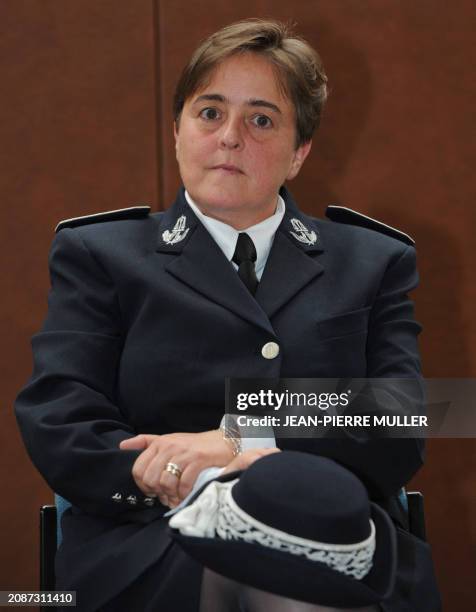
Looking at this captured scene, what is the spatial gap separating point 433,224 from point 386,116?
0.87ft

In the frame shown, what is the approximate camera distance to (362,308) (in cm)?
154

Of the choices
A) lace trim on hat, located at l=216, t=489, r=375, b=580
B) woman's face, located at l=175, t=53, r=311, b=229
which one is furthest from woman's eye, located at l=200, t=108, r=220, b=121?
lace trim on hat, located at l=216, t=489, r=375, b=580

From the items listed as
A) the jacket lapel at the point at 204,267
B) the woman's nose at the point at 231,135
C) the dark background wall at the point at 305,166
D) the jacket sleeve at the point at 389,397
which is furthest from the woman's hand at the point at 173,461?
the dark background wall at the point at 305,166

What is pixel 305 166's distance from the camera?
6.86 feet

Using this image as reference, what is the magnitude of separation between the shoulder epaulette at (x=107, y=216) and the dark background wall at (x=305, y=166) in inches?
16.6

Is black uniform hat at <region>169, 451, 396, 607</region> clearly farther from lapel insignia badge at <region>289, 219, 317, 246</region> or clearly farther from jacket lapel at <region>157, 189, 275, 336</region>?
lapel insignia badge at <region>289, 219, 317, 246</region>

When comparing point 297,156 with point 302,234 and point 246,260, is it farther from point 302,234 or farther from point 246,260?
point 246,260

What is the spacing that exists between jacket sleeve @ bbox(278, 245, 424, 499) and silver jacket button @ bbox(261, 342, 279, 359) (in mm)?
147

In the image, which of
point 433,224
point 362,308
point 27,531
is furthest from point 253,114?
point 27,531

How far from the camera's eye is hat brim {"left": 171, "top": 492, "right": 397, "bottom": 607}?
38.4 inches

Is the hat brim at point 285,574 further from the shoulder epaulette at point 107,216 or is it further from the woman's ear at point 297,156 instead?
the woman's ear at point 297,156

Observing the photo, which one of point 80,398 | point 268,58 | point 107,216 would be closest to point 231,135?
point 268,58

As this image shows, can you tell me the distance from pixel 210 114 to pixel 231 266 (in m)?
0.26

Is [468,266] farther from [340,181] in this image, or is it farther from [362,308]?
[362,308]
